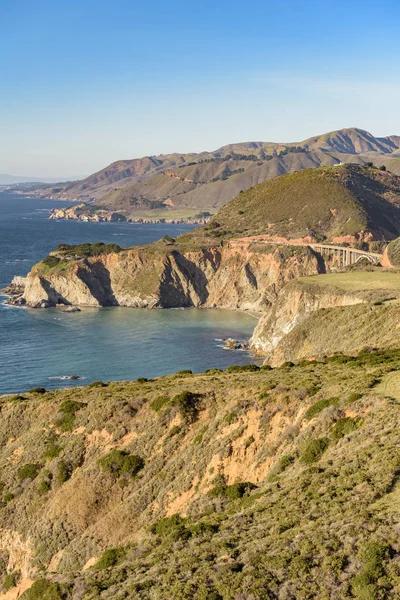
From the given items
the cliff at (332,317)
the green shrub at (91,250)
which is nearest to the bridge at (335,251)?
the green shrub at (91,250)

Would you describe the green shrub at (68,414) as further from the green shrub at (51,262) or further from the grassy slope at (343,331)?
the green shrub at (51,262)

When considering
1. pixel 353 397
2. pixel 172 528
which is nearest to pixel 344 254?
pixel 353 397

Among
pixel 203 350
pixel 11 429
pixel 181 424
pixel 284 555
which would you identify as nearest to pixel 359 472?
pixel 284 555

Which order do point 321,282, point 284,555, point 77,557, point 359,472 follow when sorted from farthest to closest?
point 321,282
point 77,557
point 359,472
point 284,555

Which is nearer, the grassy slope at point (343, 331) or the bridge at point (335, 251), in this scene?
the grassy slope at point (343, 331)

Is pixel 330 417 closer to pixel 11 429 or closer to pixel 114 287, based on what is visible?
pixel 11 429

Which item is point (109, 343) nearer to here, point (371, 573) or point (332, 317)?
point (332, 317)
